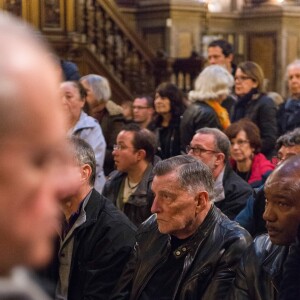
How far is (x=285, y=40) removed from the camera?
46.4 ft

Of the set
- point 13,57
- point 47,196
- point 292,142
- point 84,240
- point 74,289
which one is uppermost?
point 13,57

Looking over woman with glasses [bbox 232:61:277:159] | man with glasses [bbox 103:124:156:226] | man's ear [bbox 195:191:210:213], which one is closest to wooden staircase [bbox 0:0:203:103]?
woman with glasses [bbox 232:61:277:159]

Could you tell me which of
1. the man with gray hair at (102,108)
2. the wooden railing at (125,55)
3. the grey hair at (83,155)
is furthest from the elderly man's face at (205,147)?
the wooden railing at (125,55)

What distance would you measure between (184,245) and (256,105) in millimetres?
3287

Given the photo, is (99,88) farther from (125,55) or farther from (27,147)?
→ (27,147)

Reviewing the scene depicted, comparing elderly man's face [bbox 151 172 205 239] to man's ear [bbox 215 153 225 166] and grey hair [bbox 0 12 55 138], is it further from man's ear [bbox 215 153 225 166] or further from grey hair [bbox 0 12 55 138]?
grey hair [bbox 0 12 55 138]

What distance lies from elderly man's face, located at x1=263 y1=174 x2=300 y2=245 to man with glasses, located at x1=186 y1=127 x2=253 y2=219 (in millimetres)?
1620

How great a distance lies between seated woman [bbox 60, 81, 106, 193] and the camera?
6023mm

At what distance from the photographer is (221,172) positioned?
5027 mm

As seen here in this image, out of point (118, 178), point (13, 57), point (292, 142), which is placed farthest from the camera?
point (118, 178)

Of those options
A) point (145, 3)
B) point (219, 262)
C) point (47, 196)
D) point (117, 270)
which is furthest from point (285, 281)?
point (145, 3)

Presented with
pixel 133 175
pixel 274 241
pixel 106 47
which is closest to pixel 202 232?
pixel 274 241

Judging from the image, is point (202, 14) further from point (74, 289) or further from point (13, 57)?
point (13, 57)

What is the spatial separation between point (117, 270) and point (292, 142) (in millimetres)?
1492
